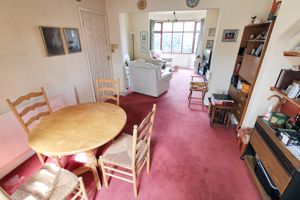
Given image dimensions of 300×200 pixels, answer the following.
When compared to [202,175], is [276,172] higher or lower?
higher

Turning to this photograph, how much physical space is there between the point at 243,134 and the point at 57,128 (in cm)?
232

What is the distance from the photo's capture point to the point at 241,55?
2777 millimetres

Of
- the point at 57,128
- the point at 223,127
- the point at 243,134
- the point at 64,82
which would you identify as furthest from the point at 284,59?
the point at 64,82

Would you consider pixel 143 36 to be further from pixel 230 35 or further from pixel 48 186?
pixel 48 186

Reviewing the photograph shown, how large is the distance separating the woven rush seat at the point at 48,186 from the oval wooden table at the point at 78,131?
211 mm

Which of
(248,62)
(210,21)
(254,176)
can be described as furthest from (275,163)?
(210,21)

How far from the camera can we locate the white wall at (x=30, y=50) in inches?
67.4

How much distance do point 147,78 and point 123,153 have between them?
2.52 m

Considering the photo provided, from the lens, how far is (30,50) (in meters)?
1.97

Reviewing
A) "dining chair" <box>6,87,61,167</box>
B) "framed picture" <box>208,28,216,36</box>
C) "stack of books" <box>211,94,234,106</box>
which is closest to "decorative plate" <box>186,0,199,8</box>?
"stack of books" <box>211,94,234,106</box>

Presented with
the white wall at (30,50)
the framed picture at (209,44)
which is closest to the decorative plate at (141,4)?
the white wall at (30,50)

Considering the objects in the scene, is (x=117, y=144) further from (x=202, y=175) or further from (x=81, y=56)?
(x=81, y=56)

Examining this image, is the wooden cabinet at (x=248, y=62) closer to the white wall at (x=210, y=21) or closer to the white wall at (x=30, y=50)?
the white wall at (x=30, y=50)

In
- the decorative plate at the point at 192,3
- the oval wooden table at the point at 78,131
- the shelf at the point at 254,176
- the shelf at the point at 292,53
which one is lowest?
the shelf at the point at 254,176
